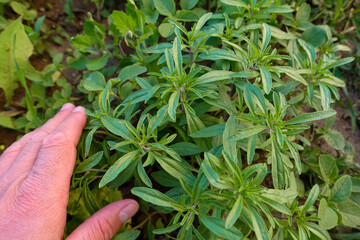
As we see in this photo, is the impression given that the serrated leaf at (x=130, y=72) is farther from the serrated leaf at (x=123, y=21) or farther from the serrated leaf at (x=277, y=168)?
the serrated leaf at (x=277, y=168)

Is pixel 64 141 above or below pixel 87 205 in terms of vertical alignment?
above

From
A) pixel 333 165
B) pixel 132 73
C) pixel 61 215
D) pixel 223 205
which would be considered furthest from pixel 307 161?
pixel 61 215

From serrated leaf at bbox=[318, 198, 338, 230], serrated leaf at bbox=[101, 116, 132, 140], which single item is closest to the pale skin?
serrated leaf at bbox=[101, 116, 132, 140]

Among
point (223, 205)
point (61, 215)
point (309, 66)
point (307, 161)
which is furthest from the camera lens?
point (307, 161)

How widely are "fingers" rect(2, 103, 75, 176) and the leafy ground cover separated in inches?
10.8

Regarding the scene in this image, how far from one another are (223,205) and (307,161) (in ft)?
3.84

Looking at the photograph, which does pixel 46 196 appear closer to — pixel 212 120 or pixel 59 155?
pixel 59 155

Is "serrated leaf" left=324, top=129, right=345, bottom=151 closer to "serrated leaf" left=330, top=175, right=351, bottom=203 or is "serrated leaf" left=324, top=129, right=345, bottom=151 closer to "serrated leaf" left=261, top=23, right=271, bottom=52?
"serrated leaf" left=330, top=175, right=351, bottom=203

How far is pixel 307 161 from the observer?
6.59 feet

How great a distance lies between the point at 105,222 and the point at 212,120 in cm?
80

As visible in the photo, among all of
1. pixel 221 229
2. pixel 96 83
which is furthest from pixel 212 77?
pixel 96 83

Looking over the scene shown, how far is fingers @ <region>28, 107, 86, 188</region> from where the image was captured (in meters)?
1.39

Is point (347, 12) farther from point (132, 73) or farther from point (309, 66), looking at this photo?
point (132, 73)

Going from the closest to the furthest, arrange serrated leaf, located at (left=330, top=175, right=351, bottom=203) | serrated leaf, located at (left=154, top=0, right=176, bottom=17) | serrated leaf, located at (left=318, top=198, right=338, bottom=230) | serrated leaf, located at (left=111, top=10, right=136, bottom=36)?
1. serrated leaf, located at (left=318, top=198, right=338, bottom=230)
2. serrated leaf, located at (left=330, top=175, right=351, bottom=203)
3. serrated leaf, located at (left=111, top=10, right=136, bottom=36)
4. serrated leaf, located at (left=154, top=0, right=176, bottom=17)
